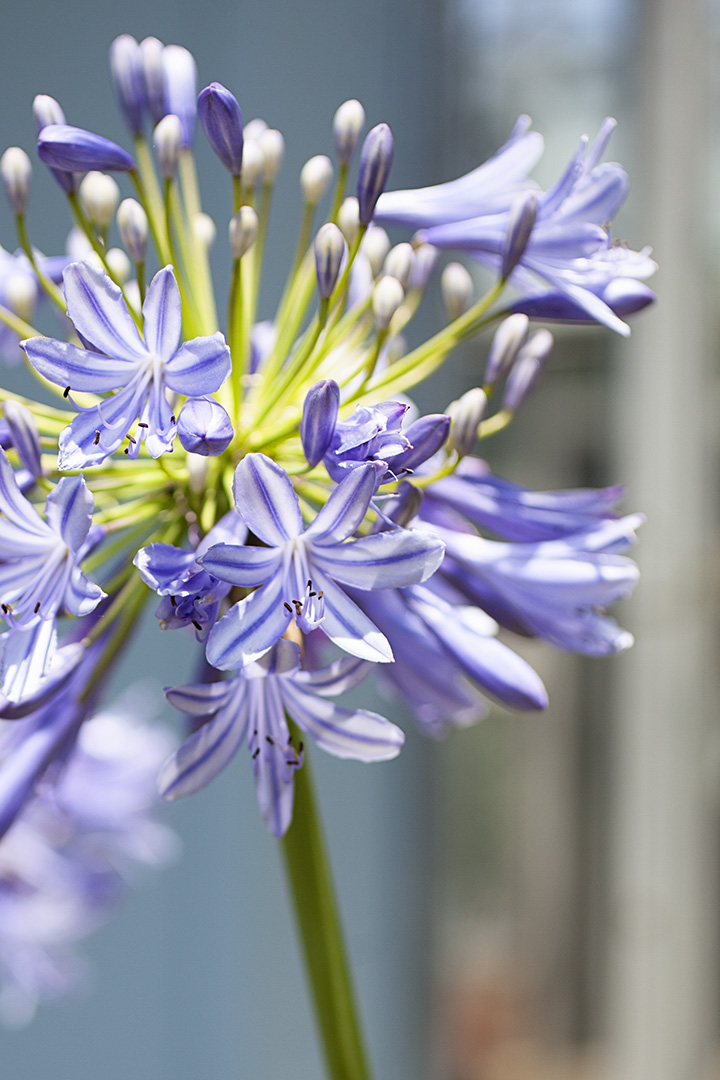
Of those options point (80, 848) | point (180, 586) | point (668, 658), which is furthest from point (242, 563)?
point (668, 658)

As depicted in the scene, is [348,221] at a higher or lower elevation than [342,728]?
higher

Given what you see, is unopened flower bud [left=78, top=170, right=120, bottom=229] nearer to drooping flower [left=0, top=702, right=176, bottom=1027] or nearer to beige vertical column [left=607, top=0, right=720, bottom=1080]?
drooping flower [left=0, top=702, right=176, bottom=1027]

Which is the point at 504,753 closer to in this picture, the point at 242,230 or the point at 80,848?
the point at 80,848

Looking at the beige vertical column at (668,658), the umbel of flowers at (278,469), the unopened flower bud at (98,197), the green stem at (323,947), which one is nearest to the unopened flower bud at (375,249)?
the umbel of flowers at (278,469)

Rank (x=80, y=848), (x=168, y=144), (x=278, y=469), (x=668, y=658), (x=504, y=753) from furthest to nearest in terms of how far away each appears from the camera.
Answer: (x=504, y=753) → (x=668, y=658) → (x=80, y=848) → (x=168, y=144) → (x=278, y=469)

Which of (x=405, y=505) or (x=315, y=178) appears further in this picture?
(x=315, y=178)

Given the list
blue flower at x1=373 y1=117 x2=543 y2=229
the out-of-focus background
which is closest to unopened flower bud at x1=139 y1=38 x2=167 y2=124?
blue flower at x1=373 y1=117 x2=543 y2=229

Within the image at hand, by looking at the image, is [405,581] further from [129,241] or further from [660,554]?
[660,554]

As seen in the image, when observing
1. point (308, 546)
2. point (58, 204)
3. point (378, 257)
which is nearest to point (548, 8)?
point (58, 204)

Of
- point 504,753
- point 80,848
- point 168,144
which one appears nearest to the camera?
point 168,144
